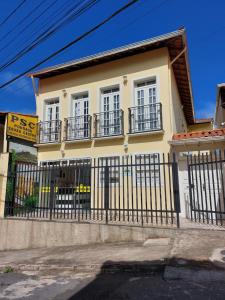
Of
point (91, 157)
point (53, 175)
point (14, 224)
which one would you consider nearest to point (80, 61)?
point (91, 157)

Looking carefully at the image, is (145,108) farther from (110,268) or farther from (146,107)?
(110,268)

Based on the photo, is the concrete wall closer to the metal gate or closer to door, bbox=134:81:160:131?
the metal gate

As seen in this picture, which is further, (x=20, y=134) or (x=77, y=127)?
(x=77, y=127)

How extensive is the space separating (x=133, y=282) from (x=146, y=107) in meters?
8.57

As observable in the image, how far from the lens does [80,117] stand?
13000 millimetres

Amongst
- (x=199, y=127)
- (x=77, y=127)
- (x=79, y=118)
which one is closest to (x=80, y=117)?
(x=79, y=118)

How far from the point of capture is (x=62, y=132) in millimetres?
13164

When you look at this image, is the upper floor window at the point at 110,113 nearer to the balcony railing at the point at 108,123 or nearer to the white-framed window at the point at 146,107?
the balcony railing at the point at 108,123

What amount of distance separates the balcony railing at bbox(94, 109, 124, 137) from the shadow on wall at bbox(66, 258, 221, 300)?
300 inches

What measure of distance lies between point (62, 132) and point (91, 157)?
2.13 metres

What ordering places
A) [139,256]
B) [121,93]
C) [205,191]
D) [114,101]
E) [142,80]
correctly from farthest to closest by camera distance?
[114,101] < [121,93] < [142,80] < [205,191] < [139,256]

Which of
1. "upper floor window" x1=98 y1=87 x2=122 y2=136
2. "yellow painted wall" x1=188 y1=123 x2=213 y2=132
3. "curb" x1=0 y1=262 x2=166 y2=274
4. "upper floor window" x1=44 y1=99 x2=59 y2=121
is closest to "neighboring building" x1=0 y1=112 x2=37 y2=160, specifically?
"upper floor window" x1=44 y1=99 x2=59 y2=121

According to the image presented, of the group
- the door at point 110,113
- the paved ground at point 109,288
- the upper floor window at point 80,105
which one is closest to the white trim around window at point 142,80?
the door at point 110,113

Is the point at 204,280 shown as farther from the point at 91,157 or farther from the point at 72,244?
the point at 91,157
